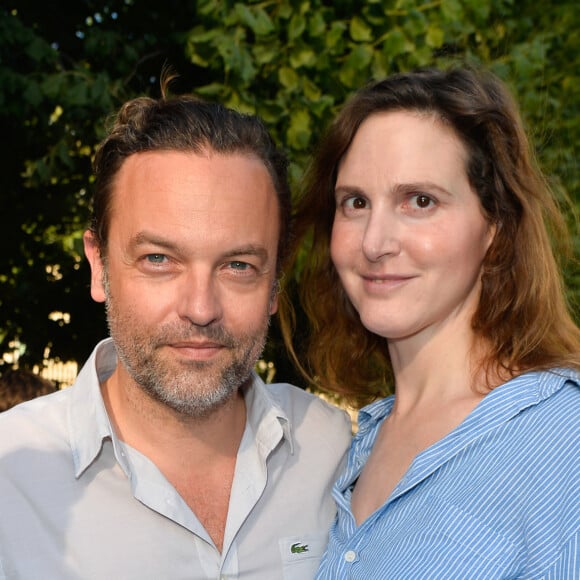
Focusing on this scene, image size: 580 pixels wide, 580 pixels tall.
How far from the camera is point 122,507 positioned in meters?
2.12

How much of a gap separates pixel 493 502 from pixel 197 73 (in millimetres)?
3765

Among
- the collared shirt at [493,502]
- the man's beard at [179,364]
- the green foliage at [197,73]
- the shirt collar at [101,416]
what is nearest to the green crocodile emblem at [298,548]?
the collared shirt at [493,502]

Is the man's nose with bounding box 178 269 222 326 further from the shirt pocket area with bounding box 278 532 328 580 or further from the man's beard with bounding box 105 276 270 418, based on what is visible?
the shirt pocket area with bounding box 278 532 328 580

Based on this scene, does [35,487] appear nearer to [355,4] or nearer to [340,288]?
[340,288]

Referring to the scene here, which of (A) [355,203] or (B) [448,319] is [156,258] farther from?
(B) [448,319]

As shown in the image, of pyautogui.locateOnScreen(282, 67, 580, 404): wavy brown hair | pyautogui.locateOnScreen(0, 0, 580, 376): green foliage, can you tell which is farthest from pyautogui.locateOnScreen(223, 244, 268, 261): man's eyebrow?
pyautogui.locateOnScreen(0, 0, 580, 376): green foliage

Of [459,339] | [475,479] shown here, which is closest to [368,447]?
[459,339]

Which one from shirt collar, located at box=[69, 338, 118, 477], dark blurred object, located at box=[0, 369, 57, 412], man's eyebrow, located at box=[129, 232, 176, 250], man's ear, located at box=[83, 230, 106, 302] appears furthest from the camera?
dark blurred object, located at box=[0, 369, 57, 412]

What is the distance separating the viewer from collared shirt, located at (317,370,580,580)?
1759 millimetres

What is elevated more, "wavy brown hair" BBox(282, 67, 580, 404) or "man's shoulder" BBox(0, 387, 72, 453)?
"wavy brown hair" BBox(282, 67, 580, 404)

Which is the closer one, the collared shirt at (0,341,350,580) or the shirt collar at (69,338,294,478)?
the collared shirt at (0,341,350,580)

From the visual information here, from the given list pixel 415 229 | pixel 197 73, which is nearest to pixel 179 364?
pixel 415 229

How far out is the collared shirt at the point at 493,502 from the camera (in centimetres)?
176

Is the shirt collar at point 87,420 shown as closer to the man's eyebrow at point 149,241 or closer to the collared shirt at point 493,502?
the man's eyebrow at point 149,241
